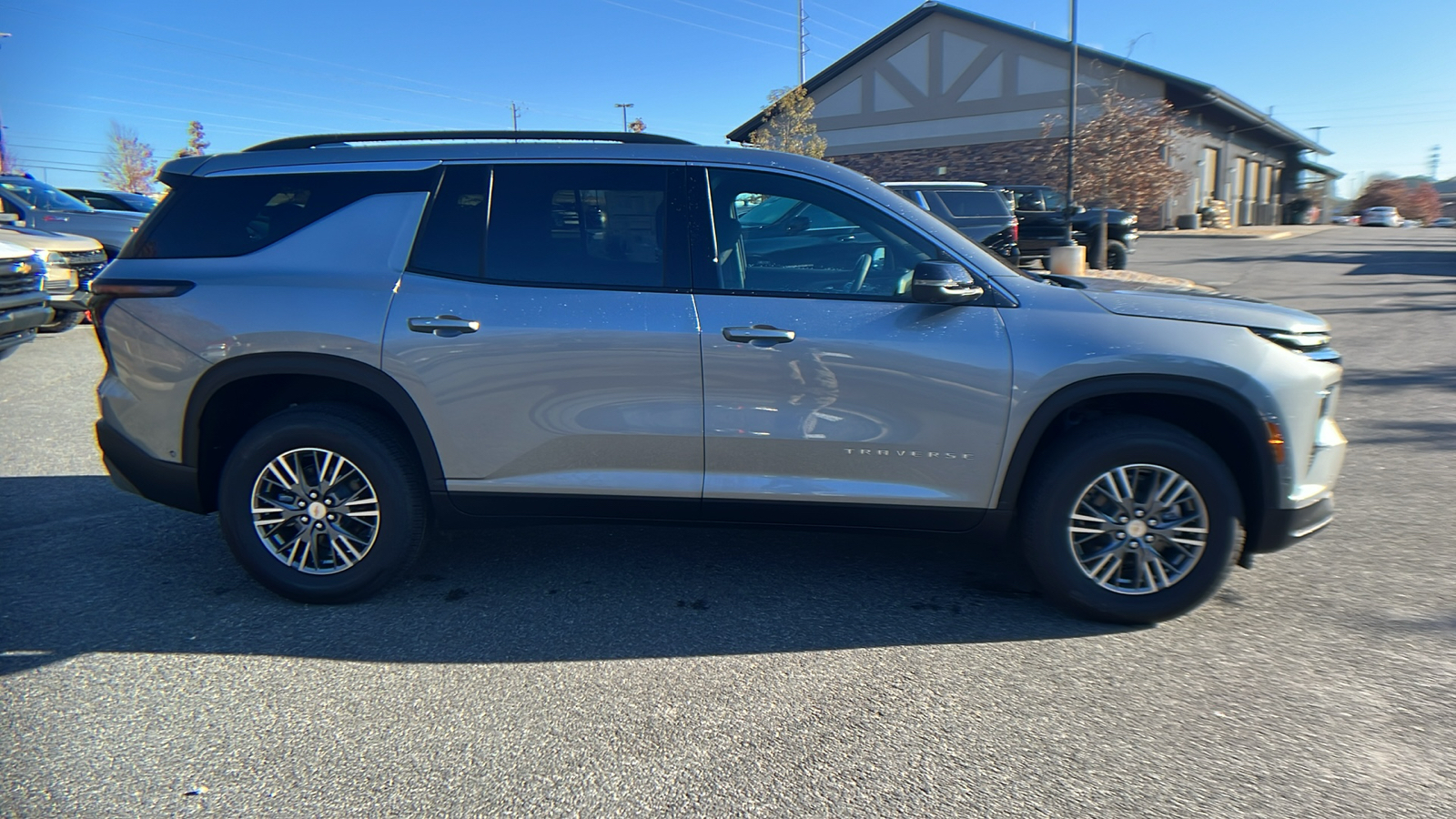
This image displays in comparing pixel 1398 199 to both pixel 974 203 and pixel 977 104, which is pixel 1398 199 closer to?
pixel 977 104

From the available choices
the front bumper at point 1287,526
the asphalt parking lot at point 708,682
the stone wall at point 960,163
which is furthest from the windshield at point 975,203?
the stone wall at point 960,163

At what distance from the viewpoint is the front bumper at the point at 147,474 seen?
4.04 m

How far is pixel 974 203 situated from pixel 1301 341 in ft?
42.6

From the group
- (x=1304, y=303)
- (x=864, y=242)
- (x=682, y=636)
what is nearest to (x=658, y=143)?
(x=864, y=242)

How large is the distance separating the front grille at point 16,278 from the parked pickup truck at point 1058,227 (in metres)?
15.9

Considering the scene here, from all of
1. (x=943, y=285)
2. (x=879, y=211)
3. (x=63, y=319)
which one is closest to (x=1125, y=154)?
(x=63, y=319)

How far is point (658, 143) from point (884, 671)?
2350 millimetres

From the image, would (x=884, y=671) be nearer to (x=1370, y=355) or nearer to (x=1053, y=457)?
(x=1053, y=457)

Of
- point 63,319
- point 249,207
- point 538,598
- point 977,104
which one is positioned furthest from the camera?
point 977,104

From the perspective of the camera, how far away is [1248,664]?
3473mm

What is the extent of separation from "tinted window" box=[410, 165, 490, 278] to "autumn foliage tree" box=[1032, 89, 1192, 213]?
108 feet

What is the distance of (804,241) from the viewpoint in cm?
392

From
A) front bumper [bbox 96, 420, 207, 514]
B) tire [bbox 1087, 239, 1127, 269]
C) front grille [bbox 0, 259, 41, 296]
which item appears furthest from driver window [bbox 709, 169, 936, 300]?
tire [bbox 1087, 239, 1127, 269]

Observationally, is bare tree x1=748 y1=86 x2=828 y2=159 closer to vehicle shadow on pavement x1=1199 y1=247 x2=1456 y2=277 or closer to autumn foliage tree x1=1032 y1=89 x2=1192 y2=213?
autumn foliage tree x1=1032 y1=89 x2=1192 y2=213
